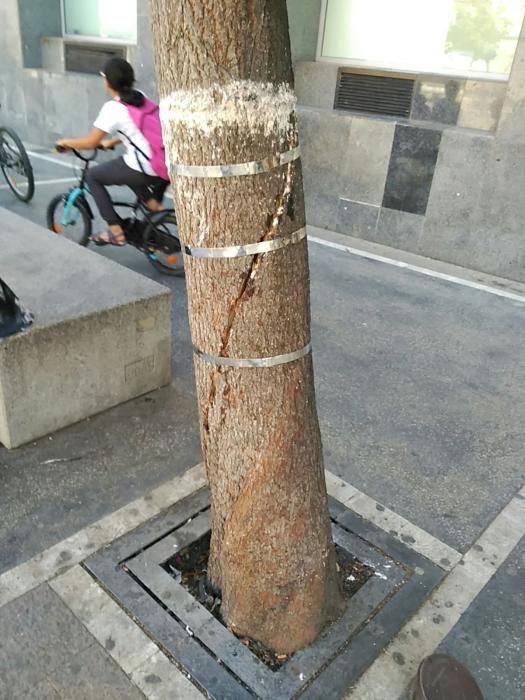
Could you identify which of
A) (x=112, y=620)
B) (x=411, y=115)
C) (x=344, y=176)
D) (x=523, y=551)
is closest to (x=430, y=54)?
(x=411, y=115)

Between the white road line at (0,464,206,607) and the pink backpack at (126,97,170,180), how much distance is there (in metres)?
2.77

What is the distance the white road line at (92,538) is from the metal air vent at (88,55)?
9.00m

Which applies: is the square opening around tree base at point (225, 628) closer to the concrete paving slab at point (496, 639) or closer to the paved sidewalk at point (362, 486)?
the paved sidewalk at point (362, 486)

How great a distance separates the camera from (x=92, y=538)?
9.15ft

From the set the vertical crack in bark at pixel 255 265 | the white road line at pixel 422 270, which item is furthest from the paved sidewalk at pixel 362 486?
the vertical crack in bark at pixel 255 265

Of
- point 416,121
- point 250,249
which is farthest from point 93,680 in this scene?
point 416,121

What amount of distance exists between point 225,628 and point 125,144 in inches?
159

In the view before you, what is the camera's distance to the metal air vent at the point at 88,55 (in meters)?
10.2

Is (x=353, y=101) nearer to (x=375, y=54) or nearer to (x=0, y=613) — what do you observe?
(x=375, y=54)

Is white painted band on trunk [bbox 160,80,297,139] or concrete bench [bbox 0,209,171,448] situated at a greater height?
white painted band on trunk [bbox 160,80,297,139]

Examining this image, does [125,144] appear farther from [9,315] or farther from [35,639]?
[35,639]

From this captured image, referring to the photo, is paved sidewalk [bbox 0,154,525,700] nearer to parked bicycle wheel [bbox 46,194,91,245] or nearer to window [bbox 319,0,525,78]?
parked bicycle wheel [bbox 46,194,91,245]

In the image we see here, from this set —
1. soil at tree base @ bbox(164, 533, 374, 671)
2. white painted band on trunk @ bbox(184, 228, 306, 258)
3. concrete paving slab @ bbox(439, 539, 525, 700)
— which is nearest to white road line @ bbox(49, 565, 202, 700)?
soil at tree base @ bbox(164, 533, 374, 671)

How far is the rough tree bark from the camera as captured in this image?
1627 mm
